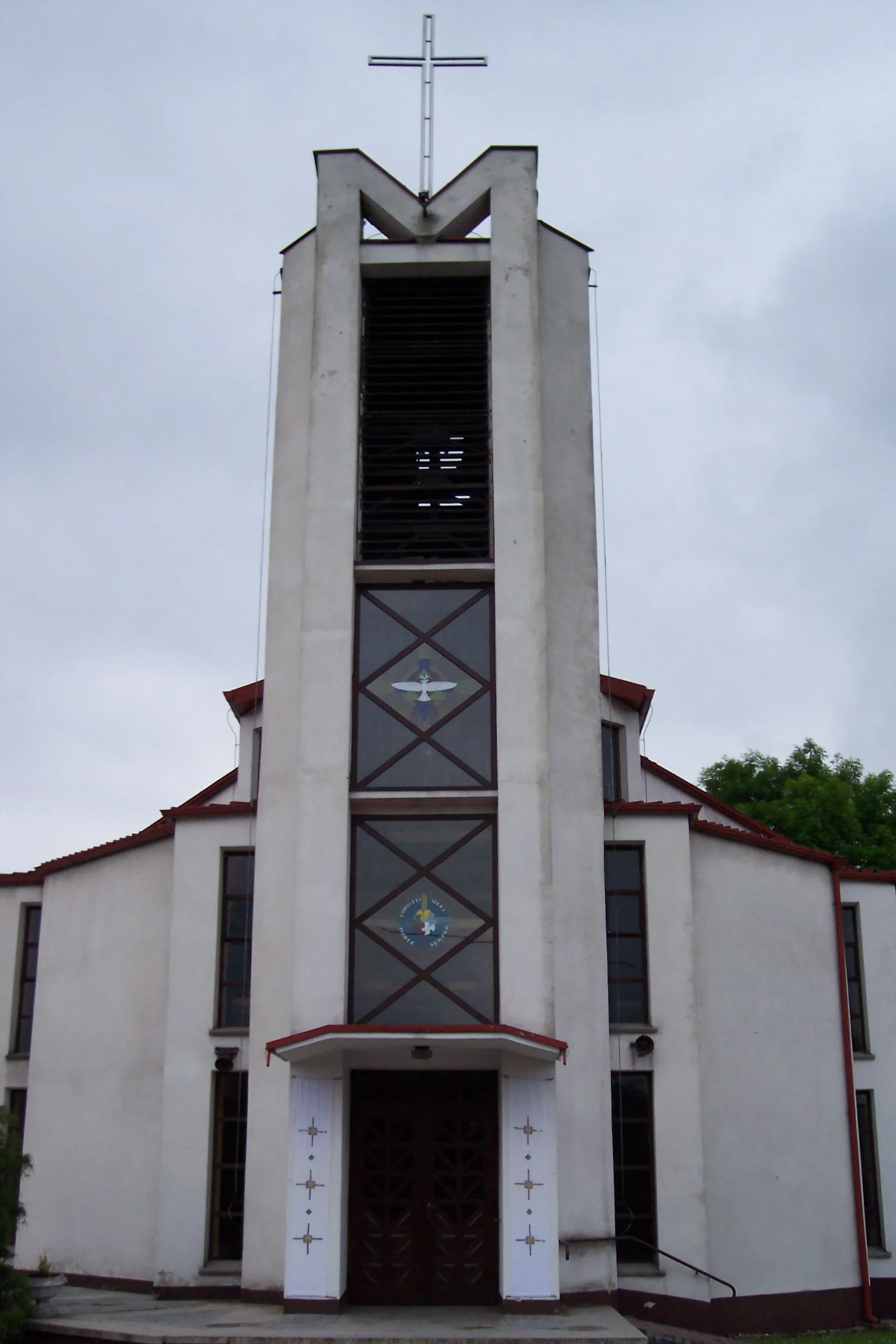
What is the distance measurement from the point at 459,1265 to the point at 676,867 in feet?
18.8

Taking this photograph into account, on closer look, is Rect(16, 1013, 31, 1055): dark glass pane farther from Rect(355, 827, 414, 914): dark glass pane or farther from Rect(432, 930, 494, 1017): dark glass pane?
Rect(432, 930, 494, 1017): dark glass pane

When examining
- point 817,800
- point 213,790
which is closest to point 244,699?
point 213,790

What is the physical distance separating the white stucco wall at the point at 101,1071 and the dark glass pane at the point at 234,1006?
3.95 feet

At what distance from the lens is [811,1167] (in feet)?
61.4

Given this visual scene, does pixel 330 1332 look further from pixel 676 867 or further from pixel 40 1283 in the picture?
pixel 676 867

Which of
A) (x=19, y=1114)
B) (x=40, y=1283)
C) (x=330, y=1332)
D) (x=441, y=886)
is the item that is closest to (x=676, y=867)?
(x=441, y=886)

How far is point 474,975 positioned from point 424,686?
11.9 ft

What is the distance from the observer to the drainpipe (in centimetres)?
1859

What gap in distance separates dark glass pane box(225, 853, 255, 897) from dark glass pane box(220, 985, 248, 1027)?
1237mm

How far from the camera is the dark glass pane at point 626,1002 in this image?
1842 cm

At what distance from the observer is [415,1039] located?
15.2 metres

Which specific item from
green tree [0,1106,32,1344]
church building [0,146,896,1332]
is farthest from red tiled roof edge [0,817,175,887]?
green tree [0,1106,32,1344]

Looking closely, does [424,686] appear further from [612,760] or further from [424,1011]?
[612,760]

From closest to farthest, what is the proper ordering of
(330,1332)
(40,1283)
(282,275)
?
(330,1332) < (40,1283) < (282,275)
